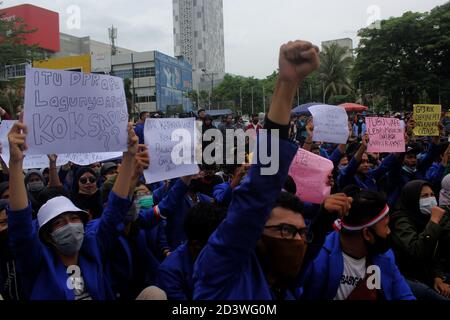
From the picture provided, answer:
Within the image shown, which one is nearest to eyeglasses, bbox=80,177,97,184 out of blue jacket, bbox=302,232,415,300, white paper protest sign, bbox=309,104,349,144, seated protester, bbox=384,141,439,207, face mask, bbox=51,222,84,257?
face mask, bbox=51,222,84,257

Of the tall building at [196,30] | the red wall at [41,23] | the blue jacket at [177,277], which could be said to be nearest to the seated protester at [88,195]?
the blue jacket at [177,277]

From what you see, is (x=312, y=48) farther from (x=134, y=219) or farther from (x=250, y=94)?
(x=250, y=94)

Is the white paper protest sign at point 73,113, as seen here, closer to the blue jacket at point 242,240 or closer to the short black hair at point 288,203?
the short black hair at point 288,203

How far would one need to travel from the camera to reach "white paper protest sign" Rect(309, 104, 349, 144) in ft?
18.6

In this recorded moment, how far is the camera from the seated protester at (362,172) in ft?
17.4

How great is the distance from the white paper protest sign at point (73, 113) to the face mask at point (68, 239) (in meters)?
0.55

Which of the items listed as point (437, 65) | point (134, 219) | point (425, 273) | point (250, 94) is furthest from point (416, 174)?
point (250, 94)

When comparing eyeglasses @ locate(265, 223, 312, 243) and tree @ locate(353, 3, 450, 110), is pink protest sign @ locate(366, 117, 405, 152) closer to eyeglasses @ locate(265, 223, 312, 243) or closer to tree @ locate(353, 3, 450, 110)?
eyeglasses @ locate(265, 223, 312, 243)

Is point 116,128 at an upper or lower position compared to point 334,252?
upper

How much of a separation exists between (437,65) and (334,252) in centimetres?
3134

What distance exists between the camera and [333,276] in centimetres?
249

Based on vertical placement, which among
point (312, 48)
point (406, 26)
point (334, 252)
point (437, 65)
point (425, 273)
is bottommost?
point (425, 273)
